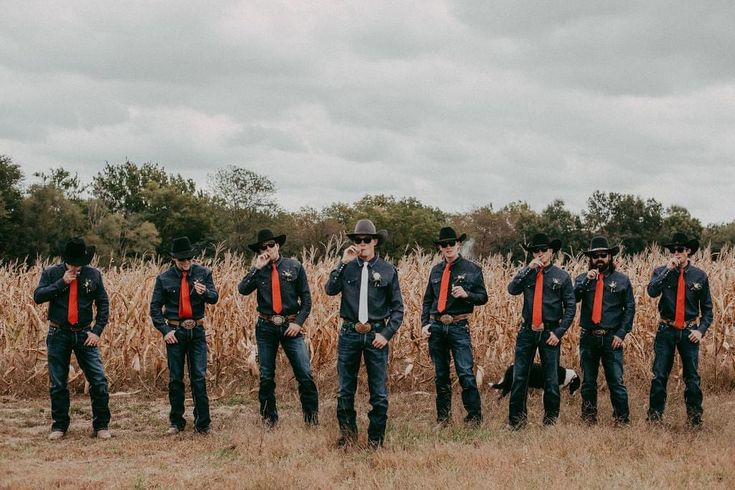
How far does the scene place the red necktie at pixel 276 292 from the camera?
7922 mm

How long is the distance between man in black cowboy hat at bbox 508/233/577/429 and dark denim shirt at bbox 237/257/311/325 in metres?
2.32

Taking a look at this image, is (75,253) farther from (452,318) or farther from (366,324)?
(452,318)

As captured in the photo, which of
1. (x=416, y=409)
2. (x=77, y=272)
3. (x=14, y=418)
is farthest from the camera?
(x=416, y=409)

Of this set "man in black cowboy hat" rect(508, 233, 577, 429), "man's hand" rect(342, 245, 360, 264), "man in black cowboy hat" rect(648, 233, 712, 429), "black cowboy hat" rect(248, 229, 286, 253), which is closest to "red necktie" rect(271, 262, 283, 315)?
"black cowboy hat" rect(248, 229, 286, 253)

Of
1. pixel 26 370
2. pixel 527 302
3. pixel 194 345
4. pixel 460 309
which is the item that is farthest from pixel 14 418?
pixel 527 302

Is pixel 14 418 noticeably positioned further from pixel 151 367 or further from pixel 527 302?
pixel 527 302

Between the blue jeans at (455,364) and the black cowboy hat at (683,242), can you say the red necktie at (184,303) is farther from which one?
the black cowboy hat at (683,242)

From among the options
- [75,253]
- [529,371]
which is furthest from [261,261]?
[529,371]

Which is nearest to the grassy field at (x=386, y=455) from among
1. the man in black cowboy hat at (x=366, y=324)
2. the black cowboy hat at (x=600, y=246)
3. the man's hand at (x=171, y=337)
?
the man in black cowboy hat at (x=366, y=324)

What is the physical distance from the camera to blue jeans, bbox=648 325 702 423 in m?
7.96

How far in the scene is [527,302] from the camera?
810 centimetres

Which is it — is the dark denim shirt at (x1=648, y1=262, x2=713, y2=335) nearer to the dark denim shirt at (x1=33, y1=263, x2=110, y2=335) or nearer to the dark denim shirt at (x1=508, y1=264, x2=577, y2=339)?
the dark denim shirt at (x1=508, y1=264, x2=577, y2=339)

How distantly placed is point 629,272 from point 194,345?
782 cm

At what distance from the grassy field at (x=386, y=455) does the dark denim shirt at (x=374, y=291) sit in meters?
1.12
